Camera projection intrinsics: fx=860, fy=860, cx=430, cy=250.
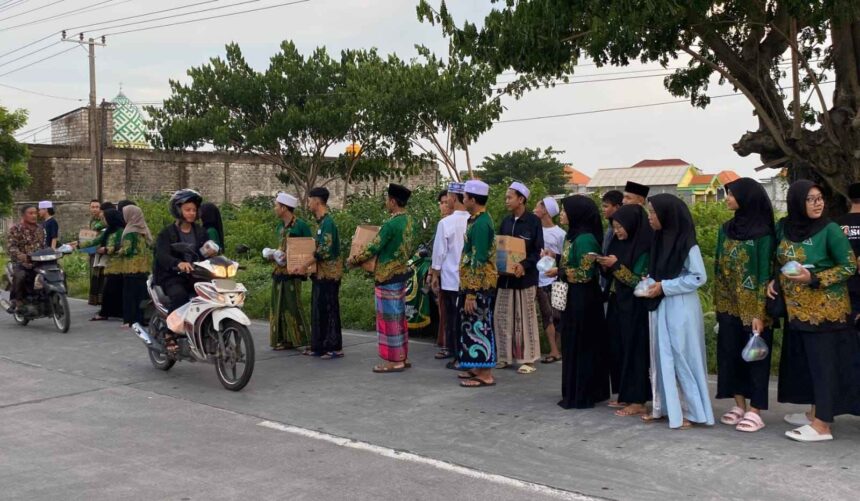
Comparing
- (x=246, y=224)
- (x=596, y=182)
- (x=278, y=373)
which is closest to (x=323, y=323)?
(x=278, y=373)

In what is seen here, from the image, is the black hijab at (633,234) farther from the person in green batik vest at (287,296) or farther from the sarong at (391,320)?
the person in green batik vest at (287,296)

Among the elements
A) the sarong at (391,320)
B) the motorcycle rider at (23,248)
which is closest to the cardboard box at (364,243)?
the sarong at (391,320)

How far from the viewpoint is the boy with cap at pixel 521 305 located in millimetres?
8508

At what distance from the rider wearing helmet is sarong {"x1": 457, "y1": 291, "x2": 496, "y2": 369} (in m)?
2.68

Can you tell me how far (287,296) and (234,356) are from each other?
80.4 inches

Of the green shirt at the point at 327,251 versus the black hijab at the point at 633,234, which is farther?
the green shirt at the point at 327,251

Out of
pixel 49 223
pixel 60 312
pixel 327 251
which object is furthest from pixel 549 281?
pixel 49 223

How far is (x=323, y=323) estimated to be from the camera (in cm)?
945

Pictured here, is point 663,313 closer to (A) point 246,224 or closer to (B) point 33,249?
(B) point 33,249

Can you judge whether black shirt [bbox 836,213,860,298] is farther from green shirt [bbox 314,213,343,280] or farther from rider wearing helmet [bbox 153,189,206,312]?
rider wearing helmet [bbox 153,189,206,312]

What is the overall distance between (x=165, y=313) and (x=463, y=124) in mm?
15526

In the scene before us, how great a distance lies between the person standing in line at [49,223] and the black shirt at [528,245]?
811 cm

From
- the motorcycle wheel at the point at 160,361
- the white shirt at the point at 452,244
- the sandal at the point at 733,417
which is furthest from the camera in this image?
the white shirt at the point at 452,244

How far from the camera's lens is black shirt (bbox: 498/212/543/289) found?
8.48 meters
